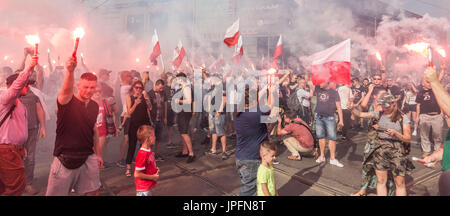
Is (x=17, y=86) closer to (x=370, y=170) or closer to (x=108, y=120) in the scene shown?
(x=108, y=120)

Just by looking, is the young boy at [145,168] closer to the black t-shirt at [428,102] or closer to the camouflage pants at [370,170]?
the camouflage pants at [370,170]

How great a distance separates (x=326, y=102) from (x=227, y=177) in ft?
8.54

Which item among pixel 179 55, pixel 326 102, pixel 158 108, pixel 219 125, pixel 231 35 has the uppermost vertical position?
pixel 231 35

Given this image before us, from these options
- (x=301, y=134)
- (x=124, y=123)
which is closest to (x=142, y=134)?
(x=124, y=123)

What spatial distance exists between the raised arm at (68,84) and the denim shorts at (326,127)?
4.49 m

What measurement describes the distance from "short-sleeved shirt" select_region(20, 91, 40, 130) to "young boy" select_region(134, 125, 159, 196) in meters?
2.29

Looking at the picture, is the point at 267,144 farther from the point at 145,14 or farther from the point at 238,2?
the point at 145,14

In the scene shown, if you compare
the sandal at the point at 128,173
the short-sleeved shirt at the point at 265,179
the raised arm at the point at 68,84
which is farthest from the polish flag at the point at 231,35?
the raised arm at the point at 68,84

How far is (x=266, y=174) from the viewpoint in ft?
8.61

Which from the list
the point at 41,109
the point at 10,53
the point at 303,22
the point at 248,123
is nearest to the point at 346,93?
the point at 248,123

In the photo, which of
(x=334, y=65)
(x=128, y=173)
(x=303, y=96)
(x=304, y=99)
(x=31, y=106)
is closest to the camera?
(x=31, y=106)

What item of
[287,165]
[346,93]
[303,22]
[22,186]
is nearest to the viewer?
[22,186]

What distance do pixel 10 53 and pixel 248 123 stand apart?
1964cm

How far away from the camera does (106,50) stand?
68.7 feet
